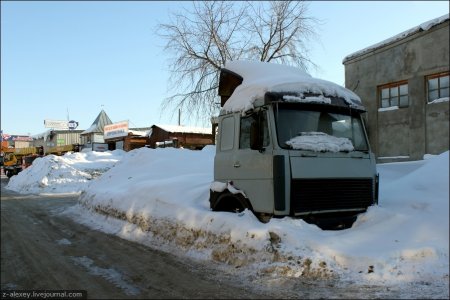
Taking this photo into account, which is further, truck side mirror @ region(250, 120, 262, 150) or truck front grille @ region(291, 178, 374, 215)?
truck side mirror @ region(250, 120, 262, 150)

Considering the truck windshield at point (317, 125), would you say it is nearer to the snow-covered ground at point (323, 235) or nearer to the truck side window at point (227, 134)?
the snow-covered ground at point (323, 235)

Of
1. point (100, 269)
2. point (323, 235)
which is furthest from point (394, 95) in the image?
point (100, 269)

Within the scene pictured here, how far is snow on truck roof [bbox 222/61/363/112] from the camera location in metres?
6.77

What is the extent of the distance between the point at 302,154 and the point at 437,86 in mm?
10809

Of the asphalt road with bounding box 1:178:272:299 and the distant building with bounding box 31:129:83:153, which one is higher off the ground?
the distant building with bounding box 31:129:83:153

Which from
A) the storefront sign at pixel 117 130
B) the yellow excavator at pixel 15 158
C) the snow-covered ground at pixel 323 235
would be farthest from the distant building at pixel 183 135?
the snow-covered ground at pixel 323 235

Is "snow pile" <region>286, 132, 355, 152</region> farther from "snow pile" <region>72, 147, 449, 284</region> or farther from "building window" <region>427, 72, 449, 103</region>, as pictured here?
"building window" <region>427, 72, 449, 103</region>

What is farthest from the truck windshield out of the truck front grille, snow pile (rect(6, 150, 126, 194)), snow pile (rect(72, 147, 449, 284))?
snow pile (rect(6, 150, 126, 194))

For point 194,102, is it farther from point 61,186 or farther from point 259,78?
point 259,78

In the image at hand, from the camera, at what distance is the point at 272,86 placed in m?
6.77

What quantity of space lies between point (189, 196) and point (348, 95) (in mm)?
4261

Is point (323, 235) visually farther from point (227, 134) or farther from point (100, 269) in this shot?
point (100, 269)

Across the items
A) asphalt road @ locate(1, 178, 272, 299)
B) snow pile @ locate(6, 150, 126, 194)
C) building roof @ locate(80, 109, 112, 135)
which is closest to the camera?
asphalt road @ locate(1, 178, 272, 299)

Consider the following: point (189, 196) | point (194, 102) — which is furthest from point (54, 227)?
point (194, 102)
